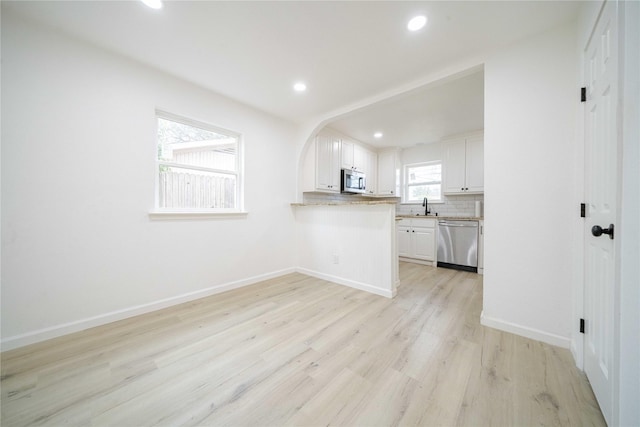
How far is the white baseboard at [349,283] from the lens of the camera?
2.70 m

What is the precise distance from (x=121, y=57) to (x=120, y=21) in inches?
20.5

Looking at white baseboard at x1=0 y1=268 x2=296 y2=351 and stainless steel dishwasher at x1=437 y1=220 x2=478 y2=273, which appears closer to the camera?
white baseboard at x1=0 y1=268 x2=296 y2=351

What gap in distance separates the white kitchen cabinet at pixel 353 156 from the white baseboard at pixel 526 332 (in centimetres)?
336

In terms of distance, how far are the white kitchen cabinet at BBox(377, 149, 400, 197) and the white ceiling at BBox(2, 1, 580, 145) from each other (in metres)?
2.67

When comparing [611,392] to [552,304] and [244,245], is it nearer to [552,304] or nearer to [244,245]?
[552,304]

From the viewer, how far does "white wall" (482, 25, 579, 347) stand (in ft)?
5.55

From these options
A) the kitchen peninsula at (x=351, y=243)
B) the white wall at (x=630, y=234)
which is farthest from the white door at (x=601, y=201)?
the kitchen peninsula at (x=351, y=243)

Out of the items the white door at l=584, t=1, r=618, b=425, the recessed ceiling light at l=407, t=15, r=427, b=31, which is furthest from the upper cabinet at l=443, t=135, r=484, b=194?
the recessed ceiling light at l=407, t=15, r=427, b=31

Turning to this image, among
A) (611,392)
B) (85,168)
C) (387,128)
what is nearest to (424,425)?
(611,392)

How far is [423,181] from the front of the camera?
5.34 metres

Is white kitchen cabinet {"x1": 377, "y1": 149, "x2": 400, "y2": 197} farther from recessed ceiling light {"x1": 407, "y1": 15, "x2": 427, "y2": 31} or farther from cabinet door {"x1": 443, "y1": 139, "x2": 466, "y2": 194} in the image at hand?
recessed ceiling light {"x1": 407, "y1": 15, "x2": 427, "y2": 31}

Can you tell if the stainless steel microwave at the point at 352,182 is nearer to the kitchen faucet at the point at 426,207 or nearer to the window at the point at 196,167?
the kitchen faucet at the point at 426,207

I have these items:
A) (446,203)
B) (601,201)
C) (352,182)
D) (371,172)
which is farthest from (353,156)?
(601,201)

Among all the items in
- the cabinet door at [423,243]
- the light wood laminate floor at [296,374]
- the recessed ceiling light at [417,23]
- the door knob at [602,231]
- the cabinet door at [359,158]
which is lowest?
the light wood laminate floor at [296,374]
